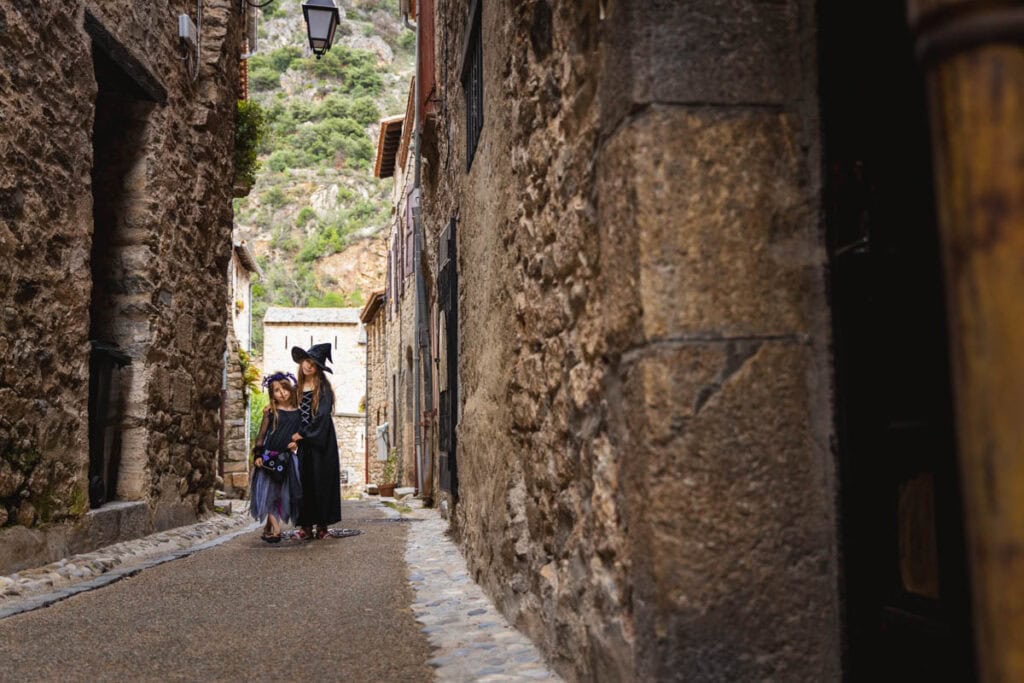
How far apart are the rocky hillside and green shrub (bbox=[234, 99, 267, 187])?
41560mm

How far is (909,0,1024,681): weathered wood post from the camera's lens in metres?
0.83

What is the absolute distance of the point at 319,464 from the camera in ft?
23.6

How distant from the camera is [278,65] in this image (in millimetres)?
71812

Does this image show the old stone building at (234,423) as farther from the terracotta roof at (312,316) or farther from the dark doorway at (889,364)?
the terracotta roof at (312,316)

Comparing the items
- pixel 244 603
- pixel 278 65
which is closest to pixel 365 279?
pixel 278 65

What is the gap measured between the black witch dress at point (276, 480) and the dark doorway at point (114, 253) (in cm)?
106

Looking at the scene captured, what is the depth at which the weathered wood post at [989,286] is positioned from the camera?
83 centimetres

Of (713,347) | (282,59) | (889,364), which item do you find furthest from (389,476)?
(282,59)

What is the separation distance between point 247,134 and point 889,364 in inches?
378

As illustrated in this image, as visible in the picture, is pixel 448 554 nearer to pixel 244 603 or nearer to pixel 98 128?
pixel 244 603

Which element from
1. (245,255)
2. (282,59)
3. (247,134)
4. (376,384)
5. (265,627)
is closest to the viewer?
(265,627)

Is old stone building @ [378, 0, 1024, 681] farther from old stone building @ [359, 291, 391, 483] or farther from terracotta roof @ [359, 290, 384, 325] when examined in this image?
terracotta roof @ [359, 290, 384, 325]

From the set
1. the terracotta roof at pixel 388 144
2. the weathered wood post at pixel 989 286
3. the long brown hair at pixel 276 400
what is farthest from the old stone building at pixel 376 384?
the weathered wood post at pixel 989 286

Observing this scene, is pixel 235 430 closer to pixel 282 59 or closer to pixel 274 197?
pixel 274 197
